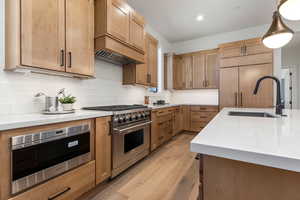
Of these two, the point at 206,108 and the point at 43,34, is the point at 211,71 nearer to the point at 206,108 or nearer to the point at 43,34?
the point at 206,108

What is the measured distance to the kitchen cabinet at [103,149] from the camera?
1.57m

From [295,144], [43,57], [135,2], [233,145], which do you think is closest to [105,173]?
[43,57]

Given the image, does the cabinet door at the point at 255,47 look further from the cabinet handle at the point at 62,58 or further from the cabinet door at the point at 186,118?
the cabinet handle at the point at 62,58

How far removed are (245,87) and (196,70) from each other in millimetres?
1353

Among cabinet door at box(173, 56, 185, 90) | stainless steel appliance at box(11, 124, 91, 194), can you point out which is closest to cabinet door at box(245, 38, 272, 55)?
cabinet door at box(173, 56, 185, 90)

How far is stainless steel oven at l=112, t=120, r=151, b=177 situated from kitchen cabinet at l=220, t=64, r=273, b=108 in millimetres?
2377

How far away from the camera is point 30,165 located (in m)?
1.07

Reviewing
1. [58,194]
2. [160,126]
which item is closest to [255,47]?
[160,126]

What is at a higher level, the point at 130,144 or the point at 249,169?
the point at 249,169

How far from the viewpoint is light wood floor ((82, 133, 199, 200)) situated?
5.09 feet

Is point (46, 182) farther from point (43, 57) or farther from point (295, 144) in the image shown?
point (295, 144)

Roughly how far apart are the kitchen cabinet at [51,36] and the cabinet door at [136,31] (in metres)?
0.66

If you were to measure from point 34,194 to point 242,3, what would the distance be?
4121 millimetres

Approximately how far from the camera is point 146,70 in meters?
3.04
